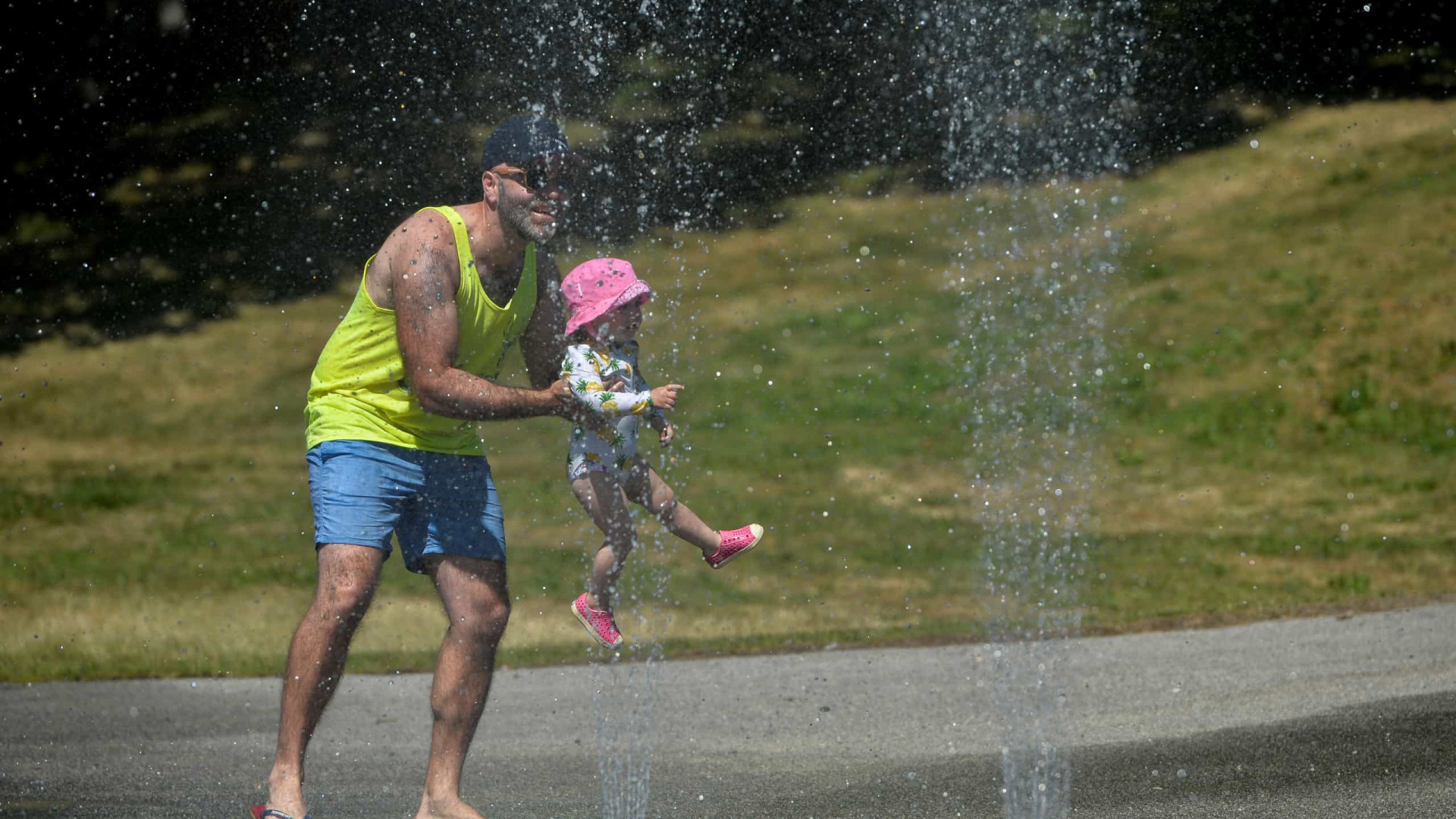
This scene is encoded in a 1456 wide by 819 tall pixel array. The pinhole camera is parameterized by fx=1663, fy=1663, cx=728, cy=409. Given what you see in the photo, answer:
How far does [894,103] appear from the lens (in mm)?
15555

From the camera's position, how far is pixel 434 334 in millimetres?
3506

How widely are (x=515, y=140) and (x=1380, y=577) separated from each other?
534cm

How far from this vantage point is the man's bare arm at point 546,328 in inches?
151

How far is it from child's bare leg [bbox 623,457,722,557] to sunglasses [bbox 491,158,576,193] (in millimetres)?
966

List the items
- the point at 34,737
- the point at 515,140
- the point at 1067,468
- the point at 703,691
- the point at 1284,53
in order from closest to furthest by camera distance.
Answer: the point at 515,140 < the point at 34,737 < the point at 703,691 < the point at 1067,468 < the point at 1284,53

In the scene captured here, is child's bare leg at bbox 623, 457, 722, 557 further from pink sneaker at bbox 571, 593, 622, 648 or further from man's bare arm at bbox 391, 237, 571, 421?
man's bare arm at bbox 391, 237, 571, 421

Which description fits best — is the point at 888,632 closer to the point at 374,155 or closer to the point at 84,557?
the point at 84,557

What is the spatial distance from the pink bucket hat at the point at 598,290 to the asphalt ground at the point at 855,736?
1299mm

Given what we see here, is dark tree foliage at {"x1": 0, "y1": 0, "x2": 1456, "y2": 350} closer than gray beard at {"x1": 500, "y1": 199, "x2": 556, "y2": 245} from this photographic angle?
No

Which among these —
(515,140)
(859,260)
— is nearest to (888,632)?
(515,140)

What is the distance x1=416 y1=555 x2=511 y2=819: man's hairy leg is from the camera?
3586 mm

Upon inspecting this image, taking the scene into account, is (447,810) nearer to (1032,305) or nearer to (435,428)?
(435,428)

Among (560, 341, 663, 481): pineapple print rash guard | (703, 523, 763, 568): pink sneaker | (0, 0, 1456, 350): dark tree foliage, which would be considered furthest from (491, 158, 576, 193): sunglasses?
(0, 0, 1456, 350): dark tree foliage

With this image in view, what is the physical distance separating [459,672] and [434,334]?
2.40 ft
